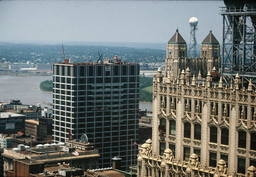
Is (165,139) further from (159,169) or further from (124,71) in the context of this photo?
(124,71)

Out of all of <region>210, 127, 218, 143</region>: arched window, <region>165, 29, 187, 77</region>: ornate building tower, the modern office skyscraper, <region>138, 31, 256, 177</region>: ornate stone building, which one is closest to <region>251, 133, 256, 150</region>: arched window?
<region>138, 31, 256, 177</region>: ornate stone building

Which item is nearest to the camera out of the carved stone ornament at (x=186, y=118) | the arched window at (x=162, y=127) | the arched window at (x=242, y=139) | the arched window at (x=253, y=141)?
the arched window at (x=253, y=141)

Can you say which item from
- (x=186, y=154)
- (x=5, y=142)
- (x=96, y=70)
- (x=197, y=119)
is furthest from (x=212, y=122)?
(x=5, y=142)

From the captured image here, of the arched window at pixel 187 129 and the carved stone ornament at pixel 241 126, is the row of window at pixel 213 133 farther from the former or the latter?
the carved stone ornament at pixel 241 126

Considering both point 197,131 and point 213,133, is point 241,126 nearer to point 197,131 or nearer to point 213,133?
point 213,133

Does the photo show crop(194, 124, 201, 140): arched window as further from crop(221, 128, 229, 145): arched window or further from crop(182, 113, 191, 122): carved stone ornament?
crop(221, 128, 229, 145): arched window

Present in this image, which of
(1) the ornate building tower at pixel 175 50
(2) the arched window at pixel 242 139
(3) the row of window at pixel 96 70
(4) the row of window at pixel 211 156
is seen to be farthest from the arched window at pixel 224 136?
(3) the row of window at pixel 96 70
